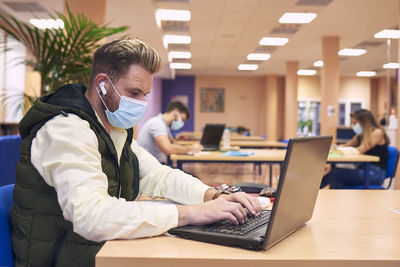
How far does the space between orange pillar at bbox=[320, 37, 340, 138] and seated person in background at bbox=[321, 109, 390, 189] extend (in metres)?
4.26

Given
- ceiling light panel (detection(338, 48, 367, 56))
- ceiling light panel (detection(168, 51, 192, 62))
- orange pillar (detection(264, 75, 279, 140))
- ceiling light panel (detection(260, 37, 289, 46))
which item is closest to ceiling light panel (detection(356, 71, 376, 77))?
orange pillar (detection(264, 75, 279, 140))

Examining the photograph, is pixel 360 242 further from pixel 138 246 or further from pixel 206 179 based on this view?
pixel 206 179

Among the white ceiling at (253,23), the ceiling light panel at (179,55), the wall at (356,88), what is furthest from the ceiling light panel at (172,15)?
the wall at (356,88)

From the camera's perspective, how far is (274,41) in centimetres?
966

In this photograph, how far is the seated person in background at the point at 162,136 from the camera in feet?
14.1

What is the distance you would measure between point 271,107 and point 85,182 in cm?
1529

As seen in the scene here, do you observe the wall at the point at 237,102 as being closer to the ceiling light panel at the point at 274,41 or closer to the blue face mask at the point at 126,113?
the ceiling light panel at the point at 274,41

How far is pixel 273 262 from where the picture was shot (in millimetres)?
838

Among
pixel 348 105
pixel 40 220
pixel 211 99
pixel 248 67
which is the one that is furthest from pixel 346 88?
pixel 40 220

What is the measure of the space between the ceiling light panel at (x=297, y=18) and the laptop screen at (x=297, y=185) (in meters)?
6.62

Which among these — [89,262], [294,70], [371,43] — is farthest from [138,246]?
[294,70]

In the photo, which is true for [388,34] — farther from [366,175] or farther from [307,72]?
[307,72]

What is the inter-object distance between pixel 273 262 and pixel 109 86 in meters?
0.77

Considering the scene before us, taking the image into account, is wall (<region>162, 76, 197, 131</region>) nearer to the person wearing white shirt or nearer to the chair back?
the chair back
